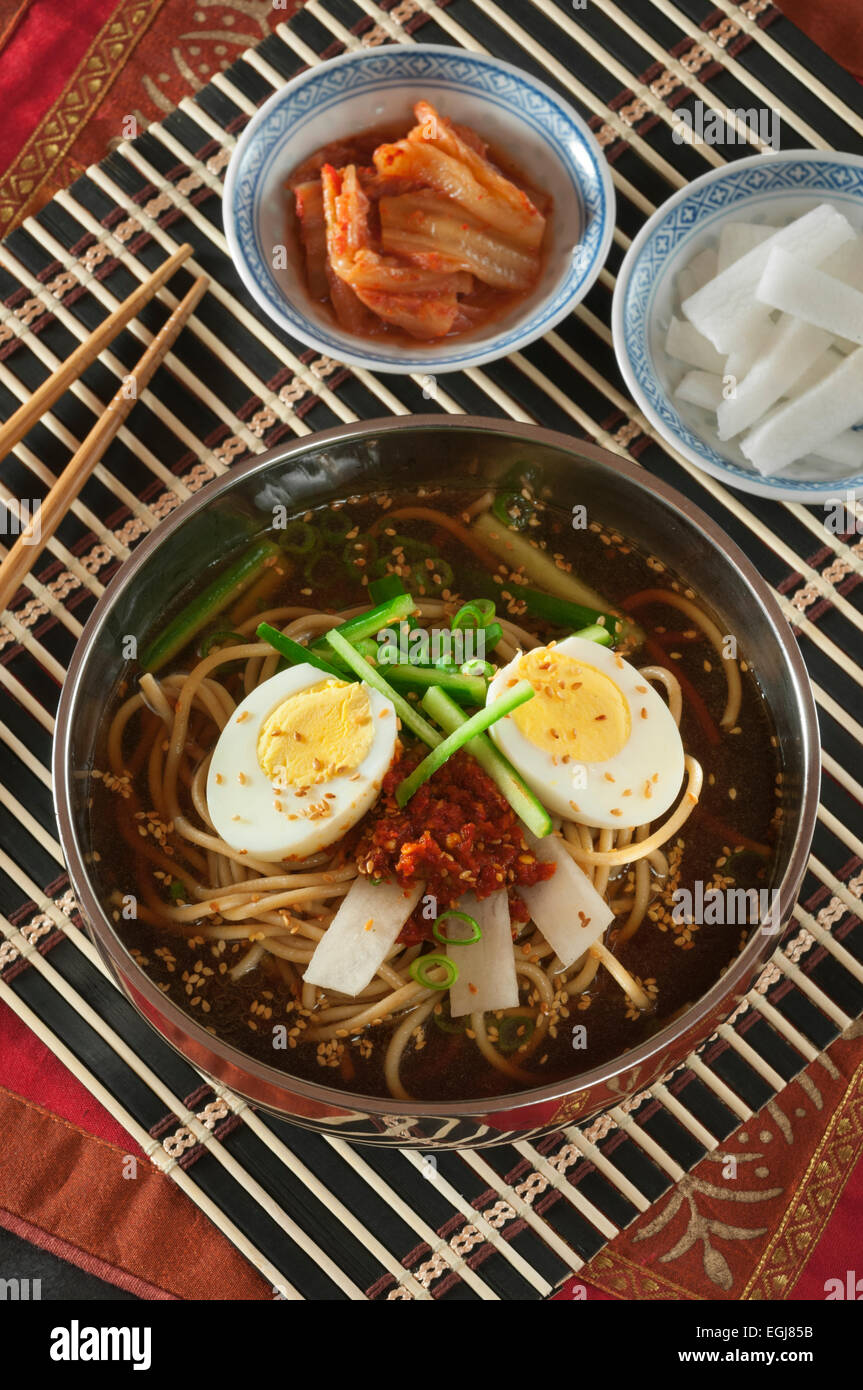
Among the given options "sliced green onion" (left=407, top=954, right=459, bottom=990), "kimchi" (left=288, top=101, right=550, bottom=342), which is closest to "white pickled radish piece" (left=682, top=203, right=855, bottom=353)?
"kimchi" (left=288, top=101, right=550, bottom=342)

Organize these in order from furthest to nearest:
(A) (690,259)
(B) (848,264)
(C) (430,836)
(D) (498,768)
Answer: (A) (690,259) < (B) (848,264) < (D) (498,768) < (C) (430,836)

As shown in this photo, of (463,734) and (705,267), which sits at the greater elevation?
(705,267)

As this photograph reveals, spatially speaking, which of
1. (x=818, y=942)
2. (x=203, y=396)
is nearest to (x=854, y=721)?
(x=818, y=942)

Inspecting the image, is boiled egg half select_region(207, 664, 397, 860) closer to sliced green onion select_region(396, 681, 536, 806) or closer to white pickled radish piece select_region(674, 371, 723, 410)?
sliced green onion select_region(396, 681, 536, 806)

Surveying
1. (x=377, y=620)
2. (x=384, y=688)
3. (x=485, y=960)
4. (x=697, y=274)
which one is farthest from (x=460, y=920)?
(x=697, y=274)

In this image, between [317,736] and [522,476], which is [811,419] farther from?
[317,736]

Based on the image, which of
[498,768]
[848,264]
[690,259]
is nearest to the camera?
[498,768]

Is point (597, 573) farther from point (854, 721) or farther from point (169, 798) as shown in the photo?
point (169, 798)

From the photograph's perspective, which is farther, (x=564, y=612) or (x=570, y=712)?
(x=564, y=612)
